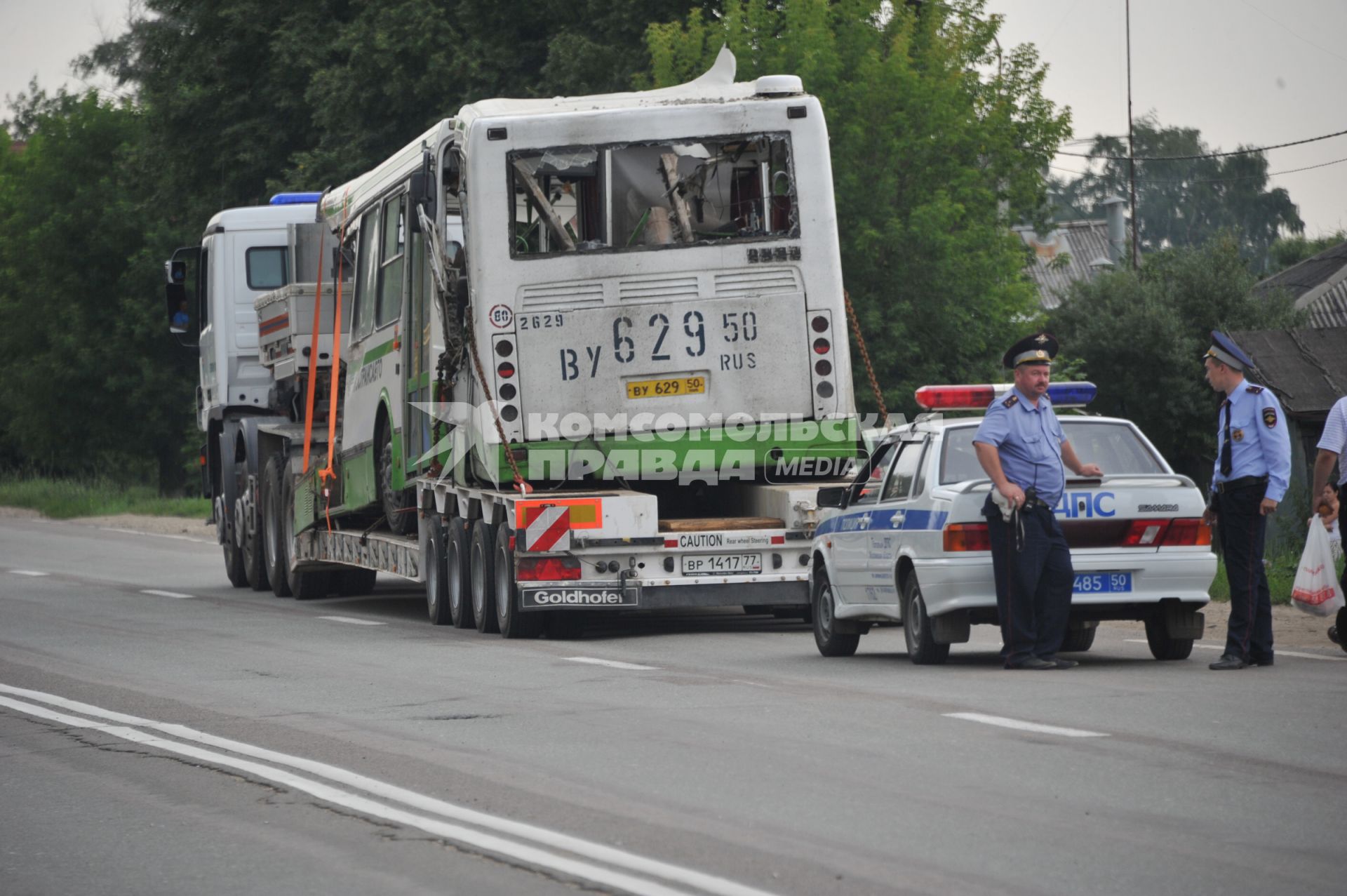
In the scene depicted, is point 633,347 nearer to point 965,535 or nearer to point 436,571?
point 436,571

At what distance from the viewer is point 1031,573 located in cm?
1173

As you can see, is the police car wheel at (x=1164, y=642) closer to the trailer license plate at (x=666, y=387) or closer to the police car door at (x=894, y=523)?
the police car door at (x=894, y=523)

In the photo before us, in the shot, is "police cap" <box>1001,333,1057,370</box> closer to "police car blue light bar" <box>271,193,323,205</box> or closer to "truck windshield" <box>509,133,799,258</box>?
"truck windshield" <box>509,133,799,258</box>

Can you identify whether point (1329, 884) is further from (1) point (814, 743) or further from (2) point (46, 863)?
(2) point (46, 863)

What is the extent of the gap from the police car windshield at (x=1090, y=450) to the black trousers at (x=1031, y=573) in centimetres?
73

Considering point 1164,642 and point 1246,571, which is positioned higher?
point 1246,571

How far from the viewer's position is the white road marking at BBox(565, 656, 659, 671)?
13.4 m

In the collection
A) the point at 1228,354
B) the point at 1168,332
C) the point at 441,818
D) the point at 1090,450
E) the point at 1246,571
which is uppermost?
the point at 1168,332

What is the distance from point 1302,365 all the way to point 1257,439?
62.0 feet

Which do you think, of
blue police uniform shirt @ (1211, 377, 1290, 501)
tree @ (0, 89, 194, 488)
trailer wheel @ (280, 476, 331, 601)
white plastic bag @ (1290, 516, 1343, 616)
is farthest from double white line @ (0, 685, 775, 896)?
tree @ (0, 89, 194, 488)

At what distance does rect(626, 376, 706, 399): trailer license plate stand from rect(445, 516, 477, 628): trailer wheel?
180 cm

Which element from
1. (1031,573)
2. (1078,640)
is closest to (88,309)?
(1078,640)

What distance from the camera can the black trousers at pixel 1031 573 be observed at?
11.8 meters

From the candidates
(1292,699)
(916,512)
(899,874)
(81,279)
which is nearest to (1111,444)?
(916,512)
